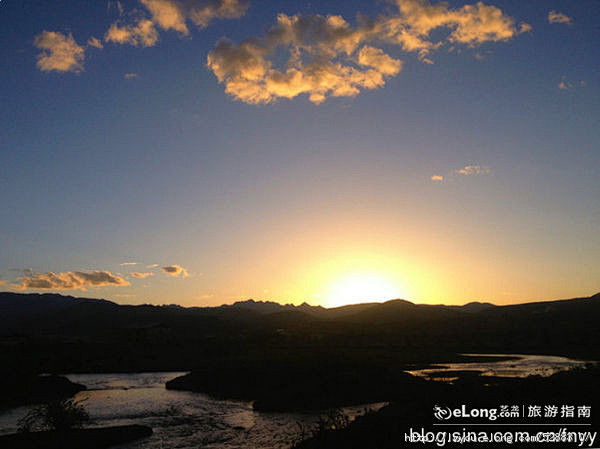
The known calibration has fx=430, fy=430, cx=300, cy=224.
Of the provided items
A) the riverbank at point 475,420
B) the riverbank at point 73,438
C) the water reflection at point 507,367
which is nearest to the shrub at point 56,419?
the riverbank at point 73,438

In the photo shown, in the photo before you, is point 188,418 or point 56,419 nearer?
point 56,419

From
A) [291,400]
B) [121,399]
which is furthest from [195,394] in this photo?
[291,400]

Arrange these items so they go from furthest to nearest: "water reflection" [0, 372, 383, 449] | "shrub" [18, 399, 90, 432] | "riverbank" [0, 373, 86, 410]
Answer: "riverbank" [0, 373, 86, 410] < "shrub" [18, 399, 90, 432] < "water reflection" [0, 372, 383, 449]

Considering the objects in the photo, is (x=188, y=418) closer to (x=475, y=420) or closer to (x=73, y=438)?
(x=73, y=438)

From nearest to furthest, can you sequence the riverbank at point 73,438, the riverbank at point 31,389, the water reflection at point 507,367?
1. the riverbank at point 73,438
2. the riverbank at point 31,389
3. the water reflection at point 507,367

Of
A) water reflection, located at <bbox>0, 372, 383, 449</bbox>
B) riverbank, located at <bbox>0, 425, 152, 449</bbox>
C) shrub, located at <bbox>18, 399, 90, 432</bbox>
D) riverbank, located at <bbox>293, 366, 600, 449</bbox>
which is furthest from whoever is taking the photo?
shrub, located at <bbox>18, 399, 90, 432</bbox>

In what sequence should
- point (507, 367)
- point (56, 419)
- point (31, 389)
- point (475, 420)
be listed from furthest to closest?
point (507, 367)
point (31, 389)
point (56, 419)
point (475, 420)

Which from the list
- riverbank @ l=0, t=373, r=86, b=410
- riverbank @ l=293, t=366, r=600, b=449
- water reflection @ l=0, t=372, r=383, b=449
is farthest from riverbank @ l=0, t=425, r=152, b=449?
riverbank @ l=0, t=373, r=86, b=410

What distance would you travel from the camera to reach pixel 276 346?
105000 millimetres

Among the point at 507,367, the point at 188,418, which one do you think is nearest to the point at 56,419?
the point at 188,418

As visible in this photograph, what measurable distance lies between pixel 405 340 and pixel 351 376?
70.9 metres

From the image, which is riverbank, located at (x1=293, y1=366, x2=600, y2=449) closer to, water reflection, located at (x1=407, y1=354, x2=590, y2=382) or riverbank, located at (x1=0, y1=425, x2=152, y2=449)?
riverbank, located at (x1=0, y1=425, x2=152, y2=449)

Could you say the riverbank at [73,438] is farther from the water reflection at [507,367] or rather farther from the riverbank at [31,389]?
the water reflection at [507,367]

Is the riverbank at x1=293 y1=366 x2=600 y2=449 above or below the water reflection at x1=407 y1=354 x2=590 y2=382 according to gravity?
above
